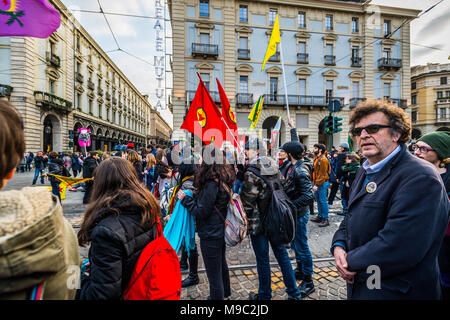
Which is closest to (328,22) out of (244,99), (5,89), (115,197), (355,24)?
(355,24)

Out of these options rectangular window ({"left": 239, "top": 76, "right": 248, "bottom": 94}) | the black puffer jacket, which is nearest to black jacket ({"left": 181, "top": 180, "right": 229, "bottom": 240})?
the black puffer jacket

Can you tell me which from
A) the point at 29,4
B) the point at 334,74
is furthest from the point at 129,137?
the point at 29,4

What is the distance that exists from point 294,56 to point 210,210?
23434 millimetres

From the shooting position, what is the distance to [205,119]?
418 cm

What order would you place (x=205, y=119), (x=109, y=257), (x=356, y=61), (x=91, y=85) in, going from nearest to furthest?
(x=109, y=257), (x=205, y=119), (x=356, y=61), (x=91, y=85)

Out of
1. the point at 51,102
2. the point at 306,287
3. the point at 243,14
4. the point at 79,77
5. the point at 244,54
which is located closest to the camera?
the point at 306,287

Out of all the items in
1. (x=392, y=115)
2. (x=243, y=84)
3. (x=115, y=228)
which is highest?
(x=243, y=84)

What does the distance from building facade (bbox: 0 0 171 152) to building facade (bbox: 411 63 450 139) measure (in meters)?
52.5

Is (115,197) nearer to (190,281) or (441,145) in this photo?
(190,281)

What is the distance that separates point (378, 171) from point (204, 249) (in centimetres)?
182

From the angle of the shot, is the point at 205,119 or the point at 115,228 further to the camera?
the point at 205,119

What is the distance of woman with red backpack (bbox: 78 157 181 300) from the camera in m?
1.29

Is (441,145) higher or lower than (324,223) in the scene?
higher

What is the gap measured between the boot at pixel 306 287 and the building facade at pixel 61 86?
39.1ft
